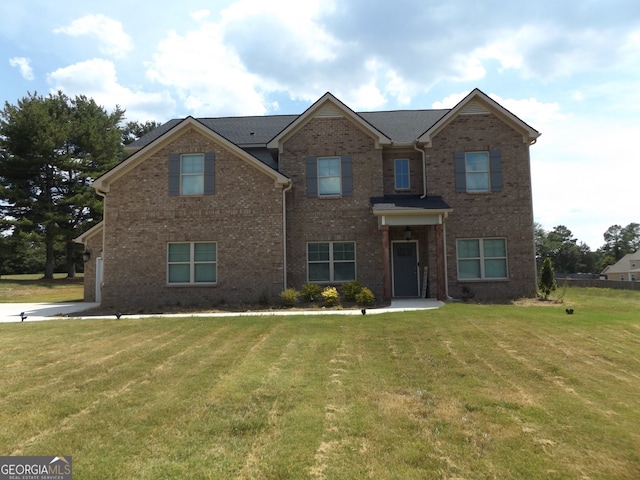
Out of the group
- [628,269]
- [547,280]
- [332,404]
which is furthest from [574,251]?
[332,404]

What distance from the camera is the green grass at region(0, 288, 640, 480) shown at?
3.55 meters

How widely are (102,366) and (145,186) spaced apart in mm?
11150

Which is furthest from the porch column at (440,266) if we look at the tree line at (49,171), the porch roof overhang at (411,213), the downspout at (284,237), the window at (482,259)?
the tree line at (49,171)

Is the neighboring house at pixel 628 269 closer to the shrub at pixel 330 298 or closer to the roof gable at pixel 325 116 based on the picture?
the roof gable at pixel 325 116

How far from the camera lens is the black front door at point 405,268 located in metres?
17.1

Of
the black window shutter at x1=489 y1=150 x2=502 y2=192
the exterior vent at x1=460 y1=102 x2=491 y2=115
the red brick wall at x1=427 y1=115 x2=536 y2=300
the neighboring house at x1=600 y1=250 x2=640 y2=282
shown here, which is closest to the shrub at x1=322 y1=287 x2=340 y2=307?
the red brick wall at x1=427 y1=115 x2=536 y2=300

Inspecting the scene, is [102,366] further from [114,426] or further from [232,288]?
[232,288]

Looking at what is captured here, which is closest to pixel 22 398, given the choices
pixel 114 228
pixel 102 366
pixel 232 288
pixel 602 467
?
pixel 102 366

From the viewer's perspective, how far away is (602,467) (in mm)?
3463

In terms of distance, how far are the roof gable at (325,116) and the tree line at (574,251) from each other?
238 ft

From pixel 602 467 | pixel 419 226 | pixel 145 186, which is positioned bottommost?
pixel 602 467

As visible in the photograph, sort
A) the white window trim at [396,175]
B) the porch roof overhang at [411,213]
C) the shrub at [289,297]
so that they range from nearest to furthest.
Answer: the shrub at [289,297]
the porch roof overhang at [411,213]
the white window trim at [396,175]

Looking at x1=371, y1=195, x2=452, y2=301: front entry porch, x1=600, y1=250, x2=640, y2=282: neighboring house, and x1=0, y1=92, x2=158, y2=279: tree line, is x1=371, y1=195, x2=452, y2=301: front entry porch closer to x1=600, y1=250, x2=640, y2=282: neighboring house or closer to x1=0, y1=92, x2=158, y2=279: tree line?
x1=0, y1=92, x2=158, y2=279: tree line

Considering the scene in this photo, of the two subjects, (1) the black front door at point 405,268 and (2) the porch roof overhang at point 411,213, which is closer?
(2) the porch roof overhang at point 411,213
